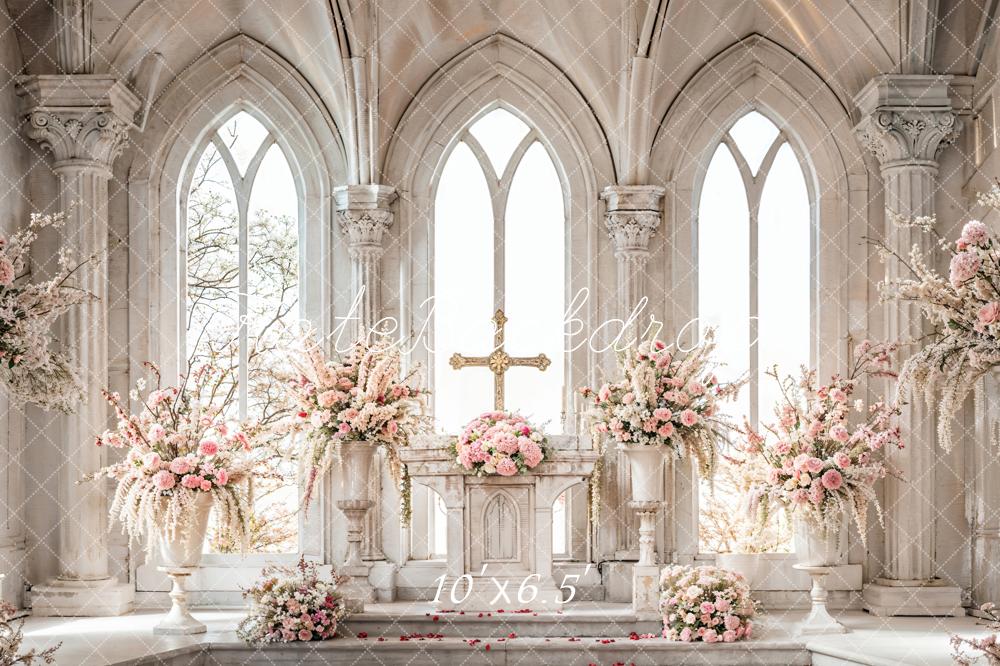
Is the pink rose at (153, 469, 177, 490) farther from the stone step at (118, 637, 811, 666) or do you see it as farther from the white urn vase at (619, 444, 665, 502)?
the white urn vase at (619, 444, 665, 502)

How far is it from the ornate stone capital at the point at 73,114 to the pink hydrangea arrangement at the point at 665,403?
4830 mm

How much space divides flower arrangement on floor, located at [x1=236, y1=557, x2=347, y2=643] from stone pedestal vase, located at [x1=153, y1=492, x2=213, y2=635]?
1.57 ft

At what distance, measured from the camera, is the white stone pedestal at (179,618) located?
969 cm

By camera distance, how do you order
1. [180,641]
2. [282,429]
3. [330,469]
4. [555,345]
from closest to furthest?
[180,641], [282,429], [330,469], [555,345]

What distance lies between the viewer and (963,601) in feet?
36.1

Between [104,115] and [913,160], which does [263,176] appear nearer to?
[104,115]

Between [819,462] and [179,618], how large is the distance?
16.4ft

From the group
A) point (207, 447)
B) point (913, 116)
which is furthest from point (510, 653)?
point (913, 116)

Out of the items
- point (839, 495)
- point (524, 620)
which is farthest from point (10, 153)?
point (839, 495)

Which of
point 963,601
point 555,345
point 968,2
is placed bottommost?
point 963,601

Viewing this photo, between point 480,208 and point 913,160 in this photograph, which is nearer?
point 913,160

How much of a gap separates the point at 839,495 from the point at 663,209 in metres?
3.38

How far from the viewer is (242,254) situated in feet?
40.1

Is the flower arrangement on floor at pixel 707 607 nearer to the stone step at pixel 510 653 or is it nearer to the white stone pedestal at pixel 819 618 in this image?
the stone step at pixel 510 653
